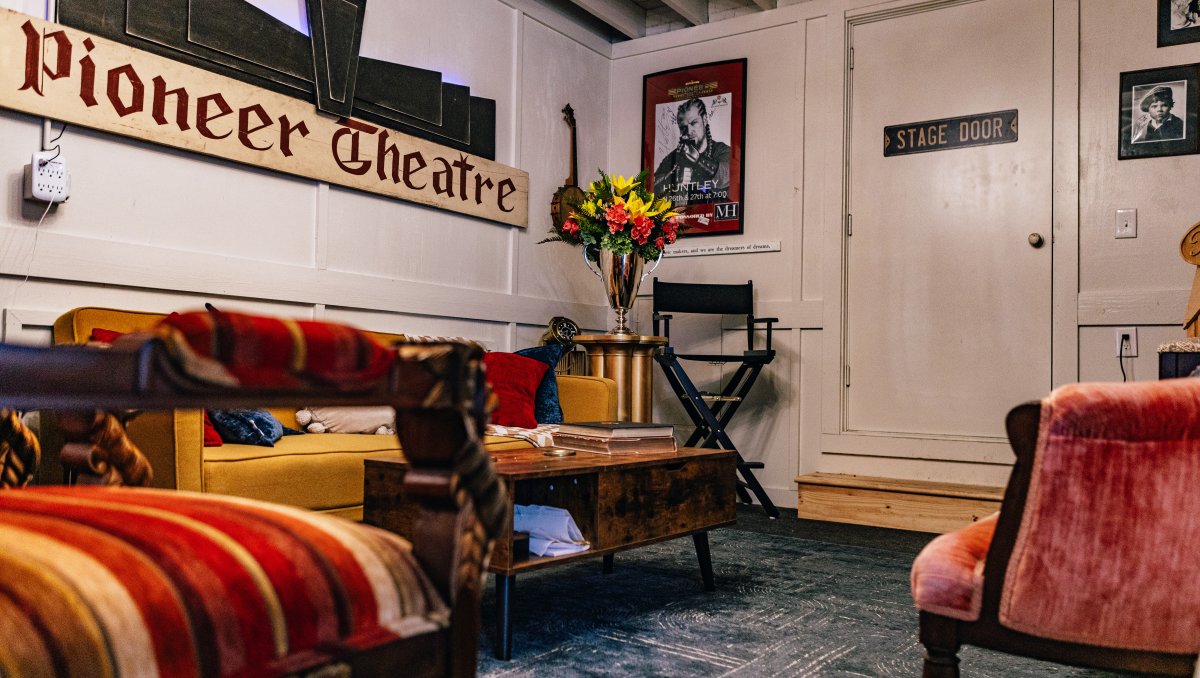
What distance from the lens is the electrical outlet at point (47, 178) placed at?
8.80 ft

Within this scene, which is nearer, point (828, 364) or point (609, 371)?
point (609, 371)

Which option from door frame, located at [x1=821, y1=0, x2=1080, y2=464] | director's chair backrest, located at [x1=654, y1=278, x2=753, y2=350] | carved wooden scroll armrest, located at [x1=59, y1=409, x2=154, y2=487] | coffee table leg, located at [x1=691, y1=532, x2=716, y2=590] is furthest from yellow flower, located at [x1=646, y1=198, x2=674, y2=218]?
carved wooden scroll armrest, located at [x1=59, y1=409, x2=154, y2=487]

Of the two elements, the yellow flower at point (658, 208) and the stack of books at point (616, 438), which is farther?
the yellow flower at point (658, 208)

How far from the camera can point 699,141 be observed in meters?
5.24

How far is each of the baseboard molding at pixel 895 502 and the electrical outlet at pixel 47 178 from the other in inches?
134

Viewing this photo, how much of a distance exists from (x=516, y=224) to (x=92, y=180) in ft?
7.13

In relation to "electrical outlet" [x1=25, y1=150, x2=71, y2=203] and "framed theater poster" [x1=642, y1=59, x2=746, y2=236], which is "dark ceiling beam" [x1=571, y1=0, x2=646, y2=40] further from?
"electrical outlet" [x1=25, y1=150, x2=71, y2=203]

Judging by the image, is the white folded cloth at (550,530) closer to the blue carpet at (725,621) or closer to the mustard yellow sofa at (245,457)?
the blue carpet at (725,621)

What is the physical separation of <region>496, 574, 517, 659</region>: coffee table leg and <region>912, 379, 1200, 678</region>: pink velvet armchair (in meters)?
1.13

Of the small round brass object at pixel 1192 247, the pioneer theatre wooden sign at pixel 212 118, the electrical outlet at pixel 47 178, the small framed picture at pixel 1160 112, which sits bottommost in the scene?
the small round brass object at pixel 1192 247

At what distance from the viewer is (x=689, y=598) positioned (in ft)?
8.52

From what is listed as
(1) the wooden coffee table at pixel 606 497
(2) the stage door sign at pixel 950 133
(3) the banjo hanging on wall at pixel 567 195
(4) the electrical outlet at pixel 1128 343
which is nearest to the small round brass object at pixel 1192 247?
(4) the electrical outlet at pixel 1128 343

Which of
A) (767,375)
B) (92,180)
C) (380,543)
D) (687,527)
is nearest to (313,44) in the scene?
(92,180)

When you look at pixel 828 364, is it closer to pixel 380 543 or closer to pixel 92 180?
pixel 92 180
